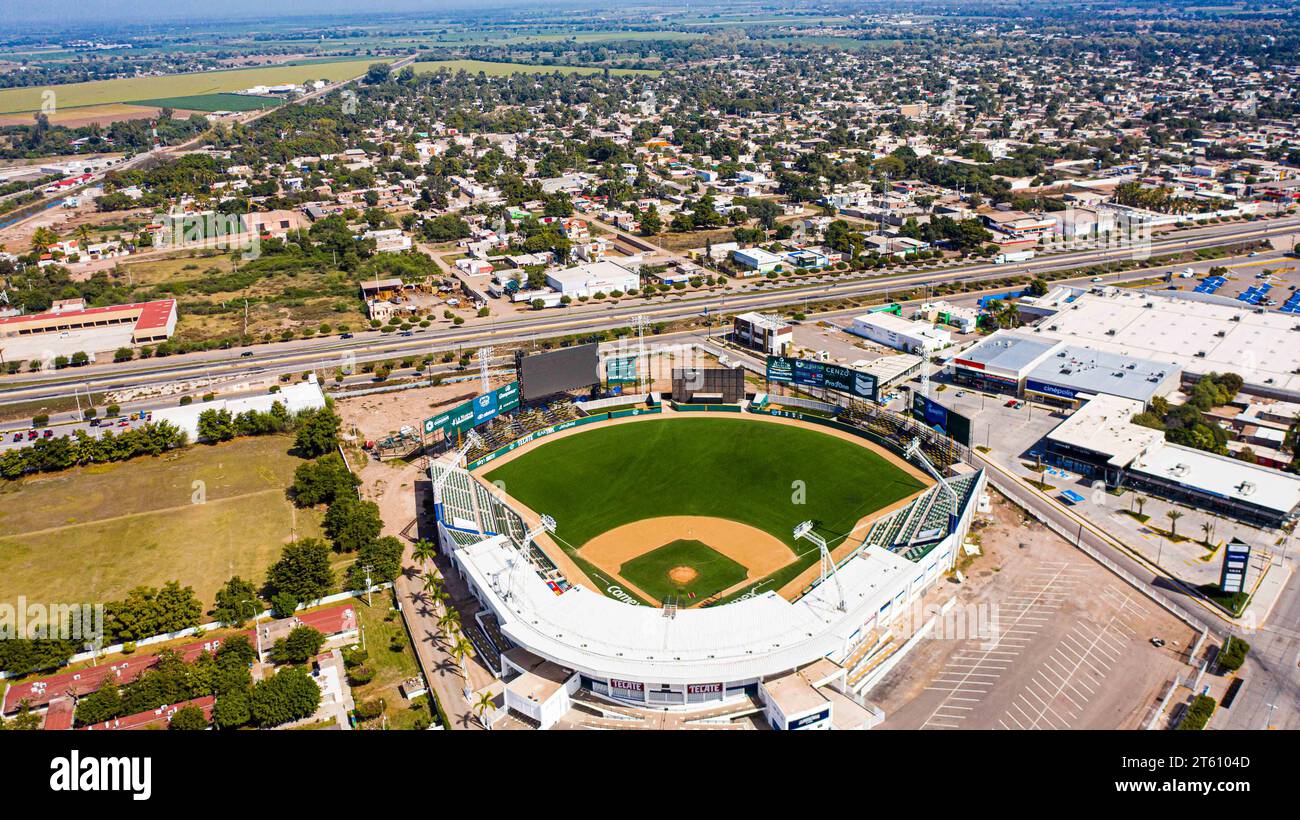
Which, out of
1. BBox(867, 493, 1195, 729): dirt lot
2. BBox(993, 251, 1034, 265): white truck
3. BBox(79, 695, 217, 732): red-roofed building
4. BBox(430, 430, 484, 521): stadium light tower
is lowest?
BBox(867, 493, 1195, 729): dirt lot

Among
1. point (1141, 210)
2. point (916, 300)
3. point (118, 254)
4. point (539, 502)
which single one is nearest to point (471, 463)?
point (539, 502)

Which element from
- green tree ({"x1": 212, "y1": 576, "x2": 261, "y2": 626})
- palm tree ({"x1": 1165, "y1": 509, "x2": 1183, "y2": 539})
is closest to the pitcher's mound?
green tree ({"x1": 212, "y1": 576, "x2": 261, "y2": 626})

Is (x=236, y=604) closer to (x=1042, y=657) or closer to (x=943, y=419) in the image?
(x=1042, y=657)

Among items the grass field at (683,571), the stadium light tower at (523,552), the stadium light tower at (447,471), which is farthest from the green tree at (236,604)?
the grass field at (683,571)

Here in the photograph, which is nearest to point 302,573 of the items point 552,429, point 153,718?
point 153,718

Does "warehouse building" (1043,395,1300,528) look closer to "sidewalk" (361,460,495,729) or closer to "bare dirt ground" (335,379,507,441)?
"sidewalk" (361,460,495,729)
